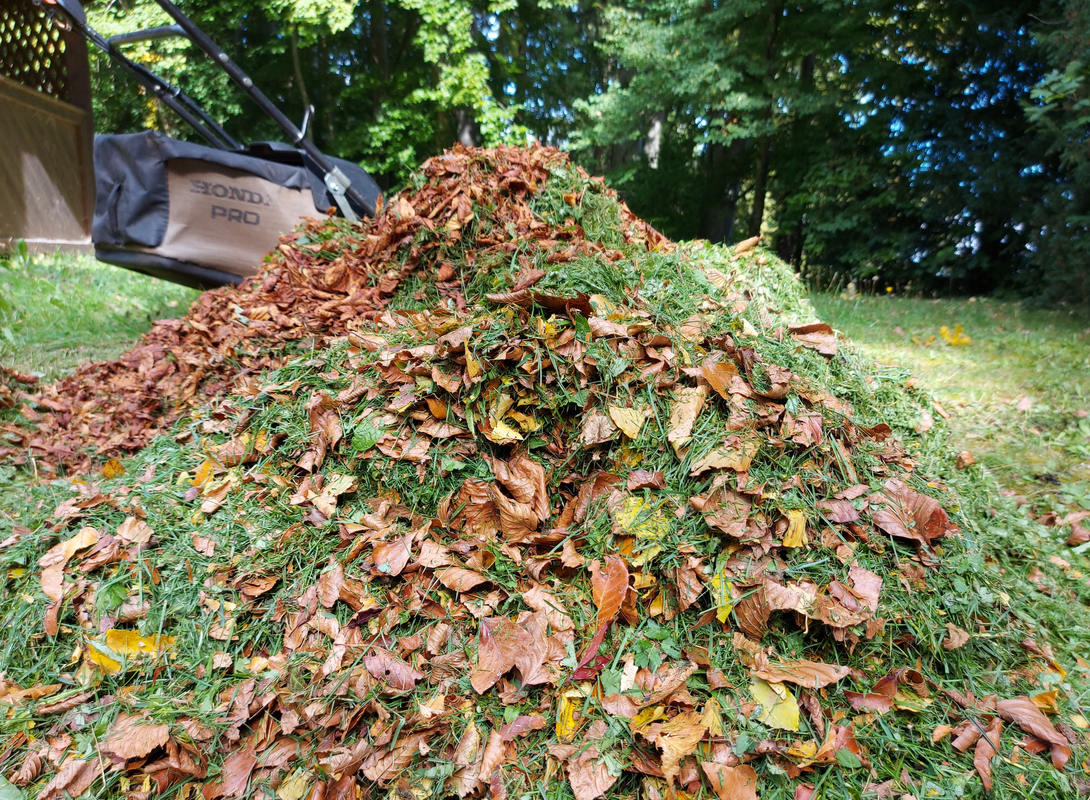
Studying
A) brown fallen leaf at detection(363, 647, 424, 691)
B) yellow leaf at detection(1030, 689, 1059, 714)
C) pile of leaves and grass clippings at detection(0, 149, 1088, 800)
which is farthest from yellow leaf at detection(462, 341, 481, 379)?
yellow leaf at detection(1030, 689, 1059, 714)

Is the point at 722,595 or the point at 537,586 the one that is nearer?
the point at 722,595

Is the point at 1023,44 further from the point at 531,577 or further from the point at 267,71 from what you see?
the point at 267,71

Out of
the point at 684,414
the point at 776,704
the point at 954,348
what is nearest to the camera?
the point at 776,704

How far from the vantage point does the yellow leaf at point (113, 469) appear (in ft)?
7.57

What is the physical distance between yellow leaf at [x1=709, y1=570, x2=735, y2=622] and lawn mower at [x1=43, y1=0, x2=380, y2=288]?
296 centimetres

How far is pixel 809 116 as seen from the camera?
8852 mm

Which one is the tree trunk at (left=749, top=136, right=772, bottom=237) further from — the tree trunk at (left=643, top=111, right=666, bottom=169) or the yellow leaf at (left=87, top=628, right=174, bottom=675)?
the yellow leaf at (left=87, top=628, right=174, bottom=675)

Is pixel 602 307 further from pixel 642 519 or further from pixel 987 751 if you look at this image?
pixel 987 751

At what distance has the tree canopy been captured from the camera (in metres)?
6.71

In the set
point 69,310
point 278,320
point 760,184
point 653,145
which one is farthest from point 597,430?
point 653,145

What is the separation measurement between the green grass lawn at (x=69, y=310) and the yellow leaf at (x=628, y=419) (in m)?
3.37

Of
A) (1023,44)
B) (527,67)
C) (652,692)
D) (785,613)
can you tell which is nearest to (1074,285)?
(1023,44)

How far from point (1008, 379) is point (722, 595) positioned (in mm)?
3275

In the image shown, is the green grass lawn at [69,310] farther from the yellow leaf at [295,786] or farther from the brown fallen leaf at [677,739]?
the brown fallen leaf at [677,739]
